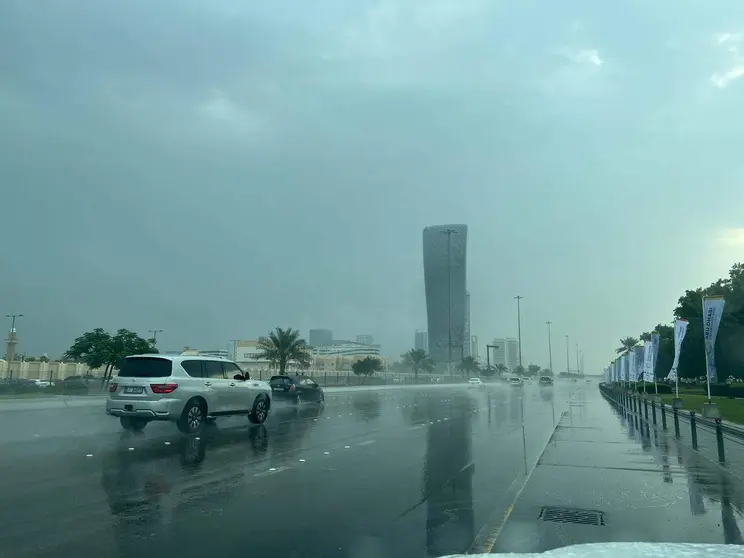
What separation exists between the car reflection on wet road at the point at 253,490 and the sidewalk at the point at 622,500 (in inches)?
20.2

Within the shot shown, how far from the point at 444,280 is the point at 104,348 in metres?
135

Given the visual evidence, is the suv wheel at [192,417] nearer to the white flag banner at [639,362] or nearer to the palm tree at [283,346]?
the white flag banner at [639,362]

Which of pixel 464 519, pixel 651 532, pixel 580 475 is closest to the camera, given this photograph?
pixel 651 532

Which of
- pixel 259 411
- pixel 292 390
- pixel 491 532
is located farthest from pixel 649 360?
pixel 491 532

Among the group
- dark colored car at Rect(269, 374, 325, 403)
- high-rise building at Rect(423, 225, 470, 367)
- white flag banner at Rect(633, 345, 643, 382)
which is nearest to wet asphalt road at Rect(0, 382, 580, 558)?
dark colored car at Rect(269, 374, 325, 403)

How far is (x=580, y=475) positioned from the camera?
432 inches

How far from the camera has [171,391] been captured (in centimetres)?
1519

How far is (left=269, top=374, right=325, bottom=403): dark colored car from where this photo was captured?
31.0m

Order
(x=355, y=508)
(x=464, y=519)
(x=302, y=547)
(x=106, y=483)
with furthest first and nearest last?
1. (x=106, y=483)
2. (x=355, y=508)
3. (x=464, y=519)
4. (x=302, y=547)

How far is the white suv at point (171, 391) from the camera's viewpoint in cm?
1512

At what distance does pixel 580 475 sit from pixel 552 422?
12345 millimetres

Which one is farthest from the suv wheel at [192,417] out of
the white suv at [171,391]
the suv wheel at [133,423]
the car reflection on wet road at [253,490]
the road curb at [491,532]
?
the road curb at [491,532]

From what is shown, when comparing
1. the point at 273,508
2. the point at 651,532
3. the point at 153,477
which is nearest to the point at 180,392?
the point at 153,477

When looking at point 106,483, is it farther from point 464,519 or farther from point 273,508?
point 464,519
